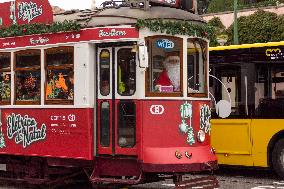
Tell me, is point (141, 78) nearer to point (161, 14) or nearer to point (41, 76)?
point (161, 14)

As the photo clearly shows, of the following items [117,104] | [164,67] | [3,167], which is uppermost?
[164,67]

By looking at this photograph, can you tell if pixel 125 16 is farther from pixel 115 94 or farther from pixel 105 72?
pixel 115 94

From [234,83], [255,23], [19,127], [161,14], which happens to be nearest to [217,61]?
[234,83]

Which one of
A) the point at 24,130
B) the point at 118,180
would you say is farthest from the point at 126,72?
the point at 24,130

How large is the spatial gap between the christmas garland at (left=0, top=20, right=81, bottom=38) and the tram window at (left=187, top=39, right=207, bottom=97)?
7.00 feet

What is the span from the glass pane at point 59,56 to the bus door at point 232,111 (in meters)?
4.46

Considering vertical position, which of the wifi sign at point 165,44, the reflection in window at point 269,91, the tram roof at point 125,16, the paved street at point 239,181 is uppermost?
the tram roof at point 125,16

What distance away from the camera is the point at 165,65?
476 inches

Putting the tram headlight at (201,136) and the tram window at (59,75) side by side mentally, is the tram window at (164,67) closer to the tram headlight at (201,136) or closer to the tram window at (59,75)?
the tram headlight at (201,136)

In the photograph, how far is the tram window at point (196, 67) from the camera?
40.9 feet

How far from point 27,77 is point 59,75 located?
0.86 meters

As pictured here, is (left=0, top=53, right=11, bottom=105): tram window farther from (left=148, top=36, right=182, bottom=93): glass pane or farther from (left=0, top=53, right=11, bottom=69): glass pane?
(left=148, top=36, right=182, bottom=93): glass pane

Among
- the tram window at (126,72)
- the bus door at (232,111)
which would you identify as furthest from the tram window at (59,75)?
Result: the bus door at (232,111)

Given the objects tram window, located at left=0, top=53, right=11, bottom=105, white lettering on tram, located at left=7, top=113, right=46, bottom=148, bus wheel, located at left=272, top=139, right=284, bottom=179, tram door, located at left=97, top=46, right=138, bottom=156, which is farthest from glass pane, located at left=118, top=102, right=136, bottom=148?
bus wheel, located at left=272, top=139, right=284, bottom=179
